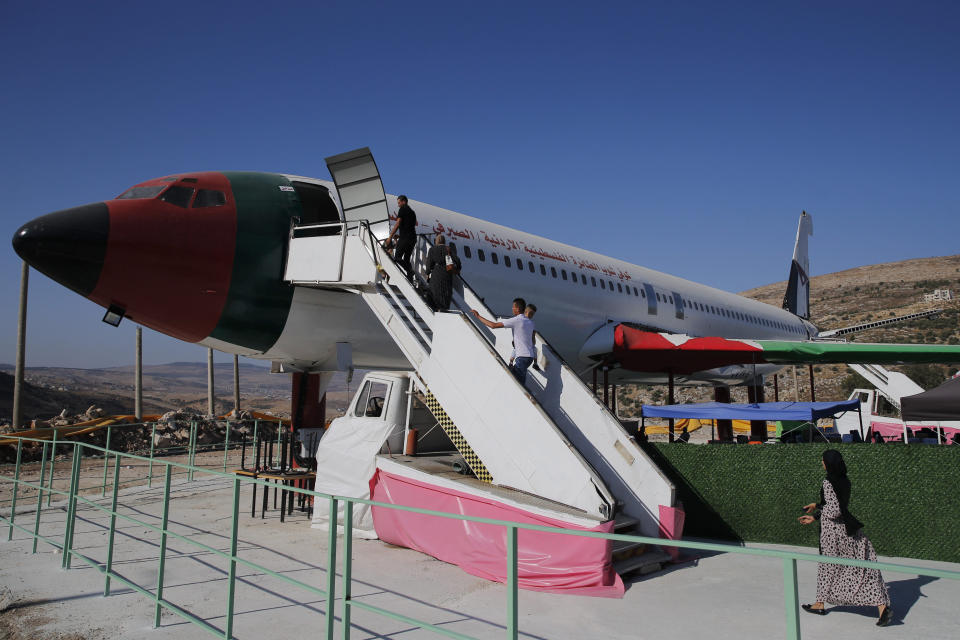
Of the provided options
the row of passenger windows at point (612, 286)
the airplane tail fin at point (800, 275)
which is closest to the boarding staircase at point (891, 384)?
the row of passenger windows at point (612, 286)

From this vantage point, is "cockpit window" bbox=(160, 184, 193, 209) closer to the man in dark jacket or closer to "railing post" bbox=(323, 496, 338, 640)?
the man in dark jacket

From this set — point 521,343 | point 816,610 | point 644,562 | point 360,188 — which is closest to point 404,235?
point 360,188

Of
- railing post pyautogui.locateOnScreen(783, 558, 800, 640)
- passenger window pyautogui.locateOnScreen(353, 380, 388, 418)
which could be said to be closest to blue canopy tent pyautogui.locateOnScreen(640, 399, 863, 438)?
passenger window pyautogui.locateOnScreen(353, 380, 388, 418)

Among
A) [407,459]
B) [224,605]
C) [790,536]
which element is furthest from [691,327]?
[224,605]

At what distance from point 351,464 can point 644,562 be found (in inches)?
145

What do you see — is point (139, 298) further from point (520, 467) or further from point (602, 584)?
point (602, 584)

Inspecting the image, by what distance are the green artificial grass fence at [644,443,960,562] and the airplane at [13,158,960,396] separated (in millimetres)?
3730

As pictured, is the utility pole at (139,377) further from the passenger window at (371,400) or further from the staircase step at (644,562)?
the staircase step at (644,562)

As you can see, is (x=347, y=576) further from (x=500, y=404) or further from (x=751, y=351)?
(x=751, y=351)

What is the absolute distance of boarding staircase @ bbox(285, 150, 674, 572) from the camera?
22.2ft

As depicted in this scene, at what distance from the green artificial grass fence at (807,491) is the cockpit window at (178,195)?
689 cm

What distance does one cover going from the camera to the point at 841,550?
5504mm

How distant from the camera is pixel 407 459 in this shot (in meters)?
8.51

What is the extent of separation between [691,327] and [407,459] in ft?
38.9
